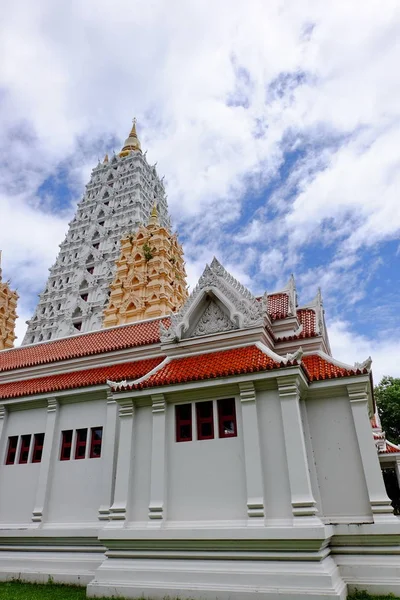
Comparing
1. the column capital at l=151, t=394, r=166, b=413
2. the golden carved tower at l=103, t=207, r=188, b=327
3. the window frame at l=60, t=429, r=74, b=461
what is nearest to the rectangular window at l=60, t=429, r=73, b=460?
the window frame at l=60, t=429, r=74, b=461

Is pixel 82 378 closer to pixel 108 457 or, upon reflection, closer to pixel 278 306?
pixel 108 457

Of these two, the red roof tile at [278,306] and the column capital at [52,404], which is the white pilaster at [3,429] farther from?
the red roof tile at [278,306]

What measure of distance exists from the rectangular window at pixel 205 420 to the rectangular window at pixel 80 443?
4162mm

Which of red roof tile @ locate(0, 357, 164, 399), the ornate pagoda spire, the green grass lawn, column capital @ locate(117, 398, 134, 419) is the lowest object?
the green grass lawn

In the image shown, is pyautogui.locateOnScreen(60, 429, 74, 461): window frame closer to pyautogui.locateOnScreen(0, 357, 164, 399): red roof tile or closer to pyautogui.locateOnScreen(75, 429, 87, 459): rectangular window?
pyautogui.locateOnScreen(75, 429, 87, 459): rectangular window

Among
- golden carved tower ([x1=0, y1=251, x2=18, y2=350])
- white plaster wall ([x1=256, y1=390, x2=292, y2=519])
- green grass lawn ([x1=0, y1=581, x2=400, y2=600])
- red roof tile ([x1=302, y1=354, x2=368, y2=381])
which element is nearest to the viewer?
green grass lawn ([x1=0, y1=581, x2=400, y2=600])

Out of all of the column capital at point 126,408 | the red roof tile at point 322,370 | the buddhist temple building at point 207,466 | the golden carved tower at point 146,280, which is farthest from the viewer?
the golden carved tower at point 146,280

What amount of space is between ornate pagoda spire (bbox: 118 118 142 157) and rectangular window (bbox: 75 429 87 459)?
1914 inches

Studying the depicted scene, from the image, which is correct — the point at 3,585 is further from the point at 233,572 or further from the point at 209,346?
the point at 209,346

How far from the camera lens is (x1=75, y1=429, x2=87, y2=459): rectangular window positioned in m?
12.2

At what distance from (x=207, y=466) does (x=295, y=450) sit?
2.01 m

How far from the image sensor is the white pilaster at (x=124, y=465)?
9.66 m

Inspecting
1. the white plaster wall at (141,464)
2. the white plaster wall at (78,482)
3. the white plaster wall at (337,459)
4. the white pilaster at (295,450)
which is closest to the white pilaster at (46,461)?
the white plaster wall at (78,482)

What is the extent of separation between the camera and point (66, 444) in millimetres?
12516
